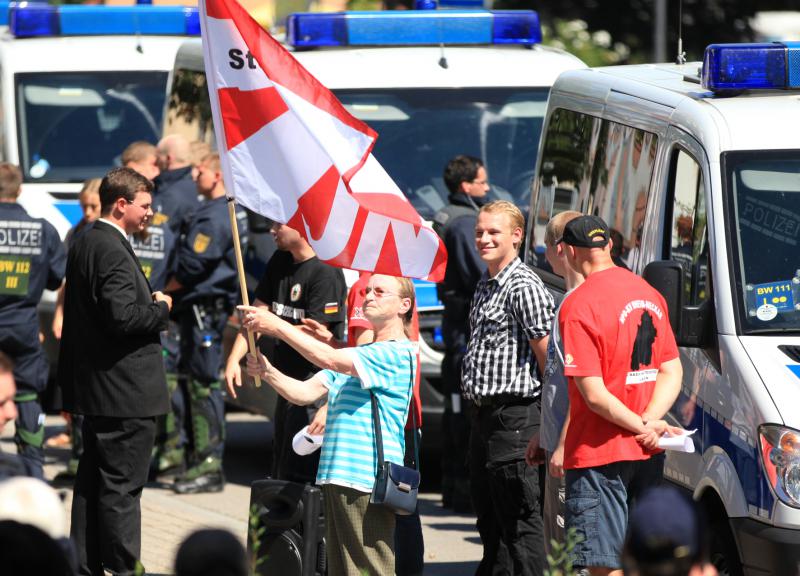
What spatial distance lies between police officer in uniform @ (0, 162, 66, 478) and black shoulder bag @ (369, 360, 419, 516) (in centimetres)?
324

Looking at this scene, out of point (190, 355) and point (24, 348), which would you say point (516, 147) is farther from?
point (24, 348)

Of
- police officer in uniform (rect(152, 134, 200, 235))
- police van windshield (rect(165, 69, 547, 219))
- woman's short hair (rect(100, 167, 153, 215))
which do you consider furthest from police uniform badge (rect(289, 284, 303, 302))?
police officer in uniform (rect(152, 134, 200, 235))

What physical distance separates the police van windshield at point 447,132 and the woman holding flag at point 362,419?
4061 millimetres

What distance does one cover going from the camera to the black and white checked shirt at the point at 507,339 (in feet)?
21.4

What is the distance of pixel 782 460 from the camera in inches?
213

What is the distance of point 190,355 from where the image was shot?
32.0ft

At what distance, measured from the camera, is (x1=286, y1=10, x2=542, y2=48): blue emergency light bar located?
420 inches

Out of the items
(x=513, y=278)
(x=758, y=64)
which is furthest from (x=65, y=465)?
(x=758, y=64)

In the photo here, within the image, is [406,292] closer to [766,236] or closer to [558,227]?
[558,227]

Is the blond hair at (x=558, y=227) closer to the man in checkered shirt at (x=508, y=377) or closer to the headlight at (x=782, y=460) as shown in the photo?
the man in checkered shirt at (x=508, y=377)

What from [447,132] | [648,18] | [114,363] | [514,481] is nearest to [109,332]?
[114,363]

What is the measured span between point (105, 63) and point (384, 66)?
358cm

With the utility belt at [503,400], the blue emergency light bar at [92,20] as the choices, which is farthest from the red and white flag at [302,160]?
the blue emergency light bar at [92,20]

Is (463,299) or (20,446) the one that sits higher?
(463,299)
